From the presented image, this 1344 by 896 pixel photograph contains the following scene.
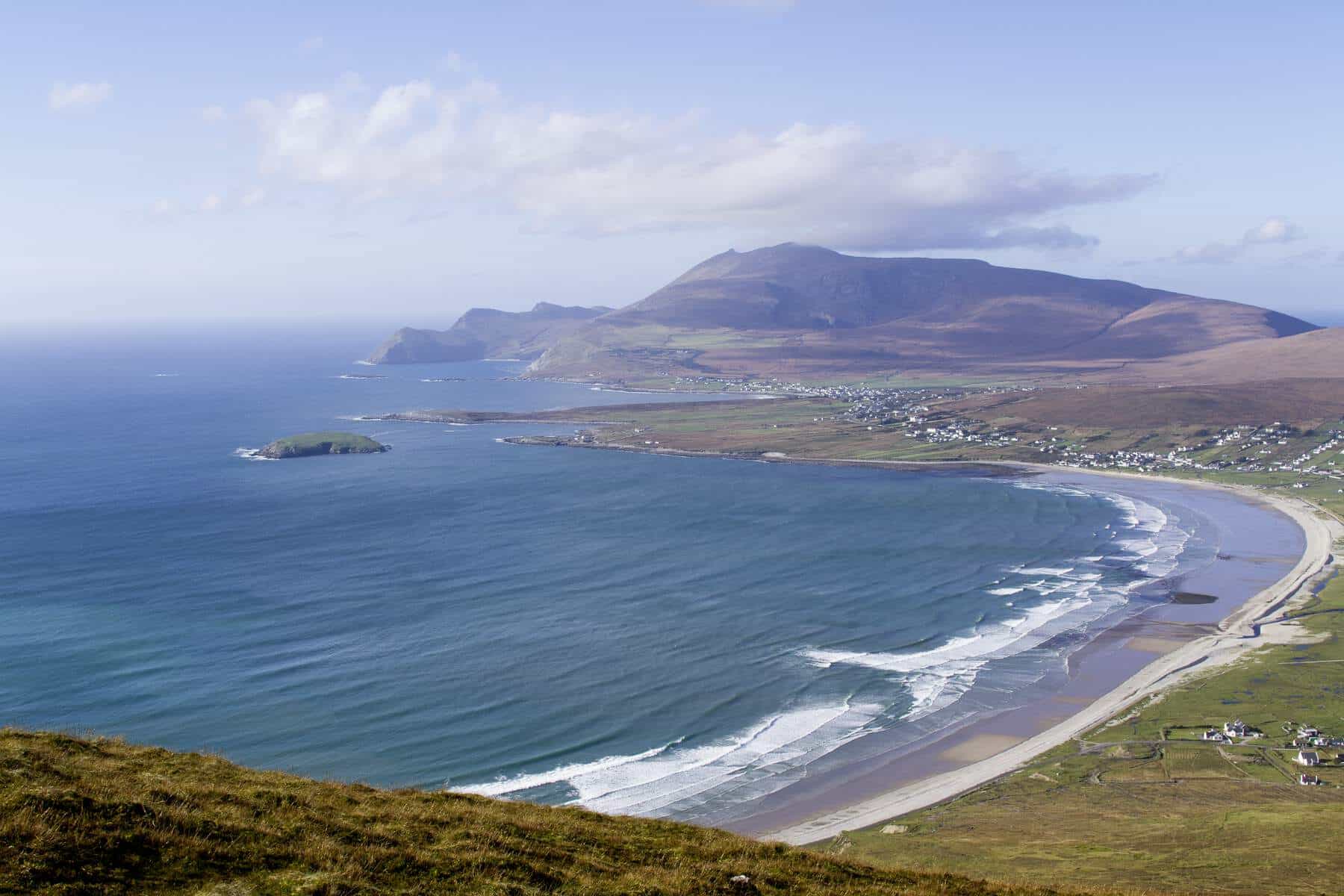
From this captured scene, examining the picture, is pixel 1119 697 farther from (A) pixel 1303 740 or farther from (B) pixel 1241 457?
(B) pixel 1241 457

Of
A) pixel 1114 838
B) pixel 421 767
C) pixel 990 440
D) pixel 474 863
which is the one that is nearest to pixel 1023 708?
pixel 1114 838

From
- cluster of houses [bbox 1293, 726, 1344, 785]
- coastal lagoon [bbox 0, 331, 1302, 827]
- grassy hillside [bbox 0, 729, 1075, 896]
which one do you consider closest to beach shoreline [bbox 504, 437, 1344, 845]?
coastal lagoon [bbox 0, 331, 1302, 827]

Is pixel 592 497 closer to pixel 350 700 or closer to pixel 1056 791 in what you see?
pixel 350 700

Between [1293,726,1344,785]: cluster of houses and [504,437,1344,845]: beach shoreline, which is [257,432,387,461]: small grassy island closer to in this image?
[504,437,1344,845]: beach shoreline

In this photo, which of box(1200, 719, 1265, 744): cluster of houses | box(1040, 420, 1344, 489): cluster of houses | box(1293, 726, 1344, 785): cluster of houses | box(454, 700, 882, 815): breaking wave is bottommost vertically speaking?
box(454, 700, 882, 815): breaking wave

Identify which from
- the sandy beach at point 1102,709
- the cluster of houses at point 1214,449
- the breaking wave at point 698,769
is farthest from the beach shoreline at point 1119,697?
the cluster of houses at point 1214,449

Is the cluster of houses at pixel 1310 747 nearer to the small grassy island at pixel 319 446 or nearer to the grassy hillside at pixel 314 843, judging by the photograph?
the grassy hillside at pixel 314 843
